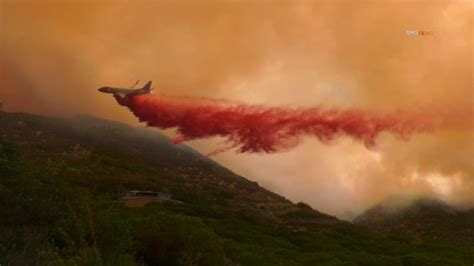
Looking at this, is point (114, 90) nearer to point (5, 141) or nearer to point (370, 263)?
point (370, 263)

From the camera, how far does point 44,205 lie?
107 feet

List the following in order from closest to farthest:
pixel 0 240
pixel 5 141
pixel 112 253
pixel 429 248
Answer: pixel 0 240, pixel 112 253, pixel 5 141, pixel 429 248

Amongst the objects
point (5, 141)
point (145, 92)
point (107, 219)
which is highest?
point (145, 92)

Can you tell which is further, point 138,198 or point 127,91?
point 138,198

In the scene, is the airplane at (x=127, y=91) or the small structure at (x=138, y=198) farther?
the small structure at (x=138, y=198)

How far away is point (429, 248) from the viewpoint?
161m

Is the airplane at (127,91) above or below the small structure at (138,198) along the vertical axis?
above

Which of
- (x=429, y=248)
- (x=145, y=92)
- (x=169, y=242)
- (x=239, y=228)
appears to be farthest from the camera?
(x=429, y=248)

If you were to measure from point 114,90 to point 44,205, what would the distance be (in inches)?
3617

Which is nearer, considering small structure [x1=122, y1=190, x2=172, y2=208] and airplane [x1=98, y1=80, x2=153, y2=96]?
airplane [x1=98, y1=80, x2=153, y2=96]

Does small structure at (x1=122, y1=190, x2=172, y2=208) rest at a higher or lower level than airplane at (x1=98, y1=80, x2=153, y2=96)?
lower

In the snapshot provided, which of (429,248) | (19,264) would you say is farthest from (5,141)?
(429,248)

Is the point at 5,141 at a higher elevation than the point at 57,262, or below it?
higher

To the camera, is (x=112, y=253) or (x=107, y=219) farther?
(x=107, y=219)
